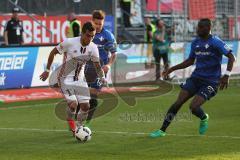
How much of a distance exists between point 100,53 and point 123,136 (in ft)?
6.83

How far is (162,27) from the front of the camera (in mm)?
26281

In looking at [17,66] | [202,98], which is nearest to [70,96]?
[202,98]

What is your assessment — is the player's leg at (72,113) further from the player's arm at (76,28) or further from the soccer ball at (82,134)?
the player's arm at (76,28)

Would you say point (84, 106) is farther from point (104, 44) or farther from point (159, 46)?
point (159, 46)

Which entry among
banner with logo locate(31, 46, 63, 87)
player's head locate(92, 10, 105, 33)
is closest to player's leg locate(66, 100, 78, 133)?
player's head locate(92, 10, 105, 33)

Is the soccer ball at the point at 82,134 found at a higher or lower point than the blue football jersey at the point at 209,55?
lower

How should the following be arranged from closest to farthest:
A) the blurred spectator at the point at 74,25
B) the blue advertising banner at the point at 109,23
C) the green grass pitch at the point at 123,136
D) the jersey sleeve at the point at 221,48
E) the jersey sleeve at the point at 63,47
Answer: the green grass pitch at the point at 123,136 < the jersey sleeve at the point at 221,48 < the jersey sleeve at the point at 63,47 < the blurred spectator at the point at 74,25 < the blue advertising banner at the point at 109,23

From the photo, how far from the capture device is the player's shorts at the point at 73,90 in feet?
42.3

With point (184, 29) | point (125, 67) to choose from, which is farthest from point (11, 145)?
point (184, 29)

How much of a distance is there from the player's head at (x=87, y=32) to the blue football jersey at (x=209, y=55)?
1.86 metres

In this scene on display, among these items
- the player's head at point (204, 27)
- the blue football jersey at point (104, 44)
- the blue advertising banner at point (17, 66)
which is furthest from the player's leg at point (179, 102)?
the blue advertising banner at point (17, 66)

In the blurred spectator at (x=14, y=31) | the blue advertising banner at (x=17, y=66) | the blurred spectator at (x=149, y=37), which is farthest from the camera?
the blurred spectator at (x=149, y=37)

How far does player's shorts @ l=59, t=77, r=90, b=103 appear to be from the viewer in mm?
12906

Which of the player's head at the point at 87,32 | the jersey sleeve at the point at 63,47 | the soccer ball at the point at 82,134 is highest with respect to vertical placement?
the player's head at the point at 87,32
